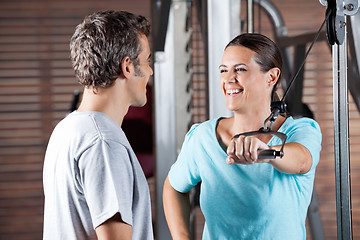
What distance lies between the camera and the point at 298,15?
1.26m

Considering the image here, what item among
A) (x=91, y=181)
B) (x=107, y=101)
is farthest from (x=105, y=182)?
(x=107, y=101)

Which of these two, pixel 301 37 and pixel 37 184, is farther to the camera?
pixel 37 184

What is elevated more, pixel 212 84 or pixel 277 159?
pixel 212 84

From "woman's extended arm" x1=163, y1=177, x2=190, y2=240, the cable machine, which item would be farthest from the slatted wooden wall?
"woman's extended arm" x1=163, y1=177, x2=190, y2=240

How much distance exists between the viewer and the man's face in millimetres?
1030

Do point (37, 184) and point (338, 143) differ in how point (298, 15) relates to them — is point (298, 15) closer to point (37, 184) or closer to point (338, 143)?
point (338, 143)

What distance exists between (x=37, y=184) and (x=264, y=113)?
3.50m

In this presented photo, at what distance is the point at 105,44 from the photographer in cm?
99

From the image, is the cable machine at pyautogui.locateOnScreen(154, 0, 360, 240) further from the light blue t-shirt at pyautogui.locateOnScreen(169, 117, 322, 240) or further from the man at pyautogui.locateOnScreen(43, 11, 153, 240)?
the man at pyautogui.locateOnScreen(43, 11, 153, 240)

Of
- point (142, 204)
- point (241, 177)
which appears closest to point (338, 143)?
point (241, 177)

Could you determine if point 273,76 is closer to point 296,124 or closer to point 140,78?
point 296,124

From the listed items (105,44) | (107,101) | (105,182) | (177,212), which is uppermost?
(105,44)

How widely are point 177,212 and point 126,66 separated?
0.34 m

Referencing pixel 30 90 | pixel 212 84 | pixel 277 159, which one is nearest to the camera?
pixel 277 159
